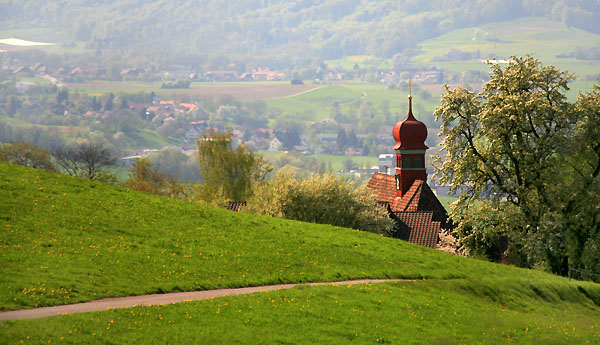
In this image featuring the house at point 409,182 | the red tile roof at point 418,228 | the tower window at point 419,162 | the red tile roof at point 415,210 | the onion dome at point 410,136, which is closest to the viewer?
the red tile roof at point 418,228

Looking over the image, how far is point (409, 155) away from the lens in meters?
91.4

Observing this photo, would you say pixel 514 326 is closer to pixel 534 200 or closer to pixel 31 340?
pixel 31 340

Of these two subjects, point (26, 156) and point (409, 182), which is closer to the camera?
point (409, 182)

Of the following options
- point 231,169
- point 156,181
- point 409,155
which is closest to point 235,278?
point 156,181

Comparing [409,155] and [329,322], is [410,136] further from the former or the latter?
[329,322]

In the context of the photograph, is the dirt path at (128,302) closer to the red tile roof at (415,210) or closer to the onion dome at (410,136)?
the red tile roof at (415,210)

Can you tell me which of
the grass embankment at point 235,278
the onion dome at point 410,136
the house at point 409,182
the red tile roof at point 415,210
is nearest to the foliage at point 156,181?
the house at point 409,182

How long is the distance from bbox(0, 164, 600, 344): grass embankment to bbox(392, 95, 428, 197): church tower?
4862cm

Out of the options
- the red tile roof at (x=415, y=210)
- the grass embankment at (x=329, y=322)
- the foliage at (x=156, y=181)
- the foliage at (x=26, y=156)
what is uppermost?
the grass embankment at (x=329, y=322)

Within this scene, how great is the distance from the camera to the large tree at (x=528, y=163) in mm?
48844

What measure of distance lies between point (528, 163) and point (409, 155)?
41398 mm

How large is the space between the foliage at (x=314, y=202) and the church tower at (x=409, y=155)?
93.7ft

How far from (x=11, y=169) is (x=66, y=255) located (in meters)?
14.2

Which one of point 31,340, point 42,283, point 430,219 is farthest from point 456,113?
point 31,340
